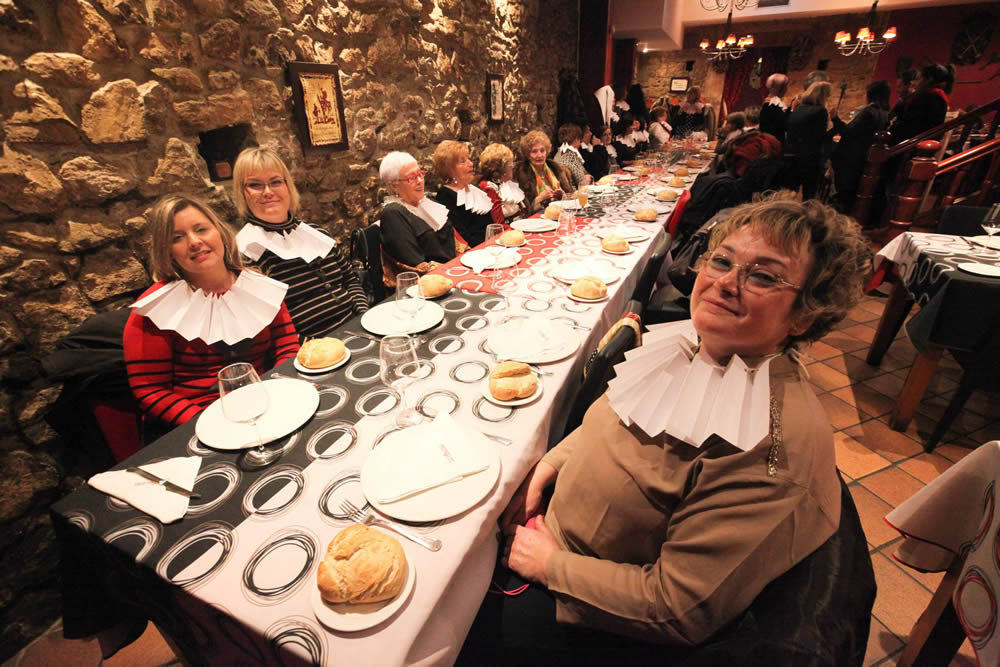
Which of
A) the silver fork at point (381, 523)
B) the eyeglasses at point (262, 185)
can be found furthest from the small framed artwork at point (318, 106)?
the silver fork at point (381, 523)

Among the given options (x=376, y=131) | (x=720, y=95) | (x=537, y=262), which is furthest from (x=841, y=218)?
(x=720, y=95)

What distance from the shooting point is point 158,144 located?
1.77m

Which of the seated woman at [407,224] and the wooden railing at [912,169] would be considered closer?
the seated woman at [407,224]

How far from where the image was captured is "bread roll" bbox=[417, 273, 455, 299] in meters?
1.76

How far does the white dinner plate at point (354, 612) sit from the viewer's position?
64cm

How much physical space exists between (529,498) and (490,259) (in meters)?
1.33

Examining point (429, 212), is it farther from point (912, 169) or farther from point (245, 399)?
point (912, 169)

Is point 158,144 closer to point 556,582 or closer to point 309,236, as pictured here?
point 309,236

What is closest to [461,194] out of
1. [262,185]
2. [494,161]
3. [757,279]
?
[494,161]

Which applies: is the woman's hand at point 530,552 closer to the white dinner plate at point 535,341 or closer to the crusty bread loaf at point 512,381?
the crusty bread loaf at point 512,381

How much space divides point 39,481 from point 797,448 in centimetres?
222

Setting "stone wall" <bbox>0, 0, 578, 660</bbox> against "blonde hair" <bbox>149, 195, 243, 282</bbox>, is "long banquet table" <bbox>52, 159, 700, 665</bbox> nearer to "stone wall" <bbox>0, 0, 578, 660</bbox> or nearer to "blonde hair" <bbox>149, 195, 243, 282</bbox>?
"blonde hair" <bbox>149, 195, 243, 282</bbox>

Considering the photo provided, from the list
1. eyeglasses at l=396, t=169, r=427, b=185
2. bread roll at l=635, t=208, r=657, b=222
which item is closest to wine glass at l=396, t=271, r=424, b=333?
eyeglasses at l=396, t=169, r=427, b=185

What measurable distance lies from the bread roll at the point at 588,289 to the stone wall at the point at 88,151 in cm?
171
